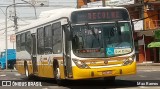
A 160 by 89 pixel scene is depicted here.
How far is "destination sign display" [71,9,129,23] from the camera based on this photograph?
16469mm

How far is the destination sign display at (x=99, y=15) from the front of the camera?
1647cm

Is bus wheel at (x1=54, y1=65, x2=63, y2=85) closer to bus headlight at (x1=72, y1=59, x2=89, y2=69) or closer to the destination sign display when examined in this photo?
bus headlight at (x1=72, y1=59, x2=89, y2=69)

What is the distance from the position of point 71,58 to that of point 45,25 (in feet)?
13.5

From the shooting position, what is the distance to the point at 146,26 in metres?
50.5

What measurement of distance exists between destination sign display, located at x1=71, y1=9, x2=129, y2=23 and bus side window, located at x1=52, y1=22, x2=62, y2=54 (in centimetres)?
139

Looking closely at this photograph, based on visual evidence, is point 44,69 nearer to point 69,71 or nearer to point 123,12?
point 69,71

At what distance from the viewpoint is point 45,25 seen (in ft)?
64.9

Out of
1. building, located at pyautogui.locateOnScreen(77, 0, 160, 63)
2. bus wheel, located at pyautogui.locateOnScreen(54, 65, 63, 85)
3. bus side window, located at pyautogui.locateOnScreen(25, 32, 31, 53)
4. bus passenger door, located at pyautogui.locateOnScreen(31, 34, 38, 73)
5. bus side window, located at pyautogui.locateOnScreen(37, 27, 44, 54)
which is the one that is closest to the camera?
bus wheel, located at pyautogui.locateOnScreen(54, 65, 63, 85)

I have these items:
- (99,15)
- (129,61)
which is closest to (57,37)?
(99,15)

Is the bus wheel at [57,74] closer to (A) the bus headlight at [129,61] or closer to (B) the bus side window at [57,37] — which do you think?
(B) the bus side window at [57,37]

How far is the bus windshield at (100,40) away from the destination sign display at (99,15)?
258 millimetres

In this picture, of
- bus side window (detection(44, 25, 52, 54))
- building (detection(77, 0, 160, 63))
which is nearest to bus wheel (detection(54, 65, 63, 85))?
bus side window (detection(44, 25, 52, 54))

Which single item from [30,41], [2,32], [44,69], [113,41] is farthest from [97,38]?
[2,32]

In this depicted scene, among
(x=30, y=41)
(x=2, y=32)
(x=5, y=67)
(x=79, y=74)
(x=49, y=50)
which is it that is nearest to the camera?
(x=79, y=74)
